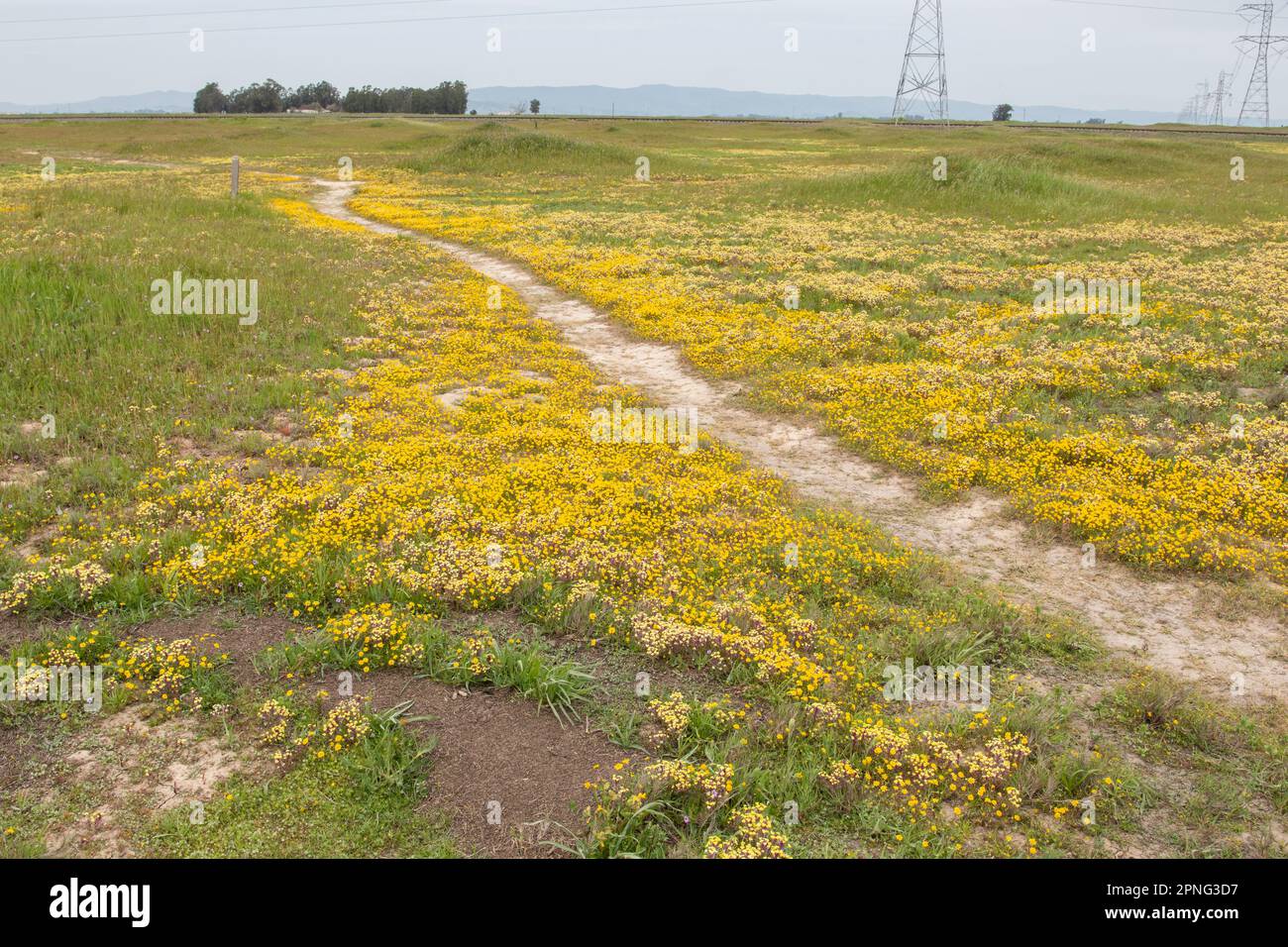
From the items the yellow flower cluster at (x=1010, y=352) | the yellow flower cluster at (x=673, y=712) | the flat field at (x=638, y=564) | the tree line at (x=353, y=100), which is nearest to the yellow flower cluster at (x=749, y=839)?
the flat field at (x=638, y=564)

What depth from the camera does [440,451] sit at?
13.6 metres

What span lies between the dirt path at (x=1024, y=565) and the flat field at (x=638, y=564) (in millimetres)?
69

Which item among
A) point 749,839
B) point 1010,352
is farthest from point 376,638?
point 1010,352

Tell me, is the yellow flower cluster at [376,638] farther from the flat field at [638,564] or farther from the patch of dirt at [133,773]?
the patch of dirt at [133,773]

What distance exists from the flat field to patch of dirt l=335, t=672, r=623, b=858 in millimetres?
39

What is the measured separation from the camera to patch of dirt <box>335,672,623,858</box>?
626cm

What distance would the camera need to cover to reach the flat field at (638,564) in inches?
260

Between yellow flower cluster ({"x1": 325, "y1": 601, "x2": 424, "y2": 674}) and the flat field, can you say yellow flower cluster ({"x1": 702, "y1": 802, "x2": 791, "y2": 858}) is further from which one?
yellow flower cluster ({"x1": 325, "y1": 601, "x2": 424, "y2": 674})

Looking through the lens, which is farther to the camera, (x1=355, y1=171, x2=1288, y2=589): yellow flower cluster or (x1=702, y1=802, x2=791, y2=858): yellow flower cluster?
(x1=355, y1=171, x2=1288, y2=589): yellow flower cluster

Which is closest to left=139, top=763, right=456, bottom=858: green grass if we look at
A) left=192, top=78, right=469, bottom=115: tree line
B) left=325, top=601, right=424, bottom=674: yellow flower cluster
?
left=325, top=601, right=424, bottom=674: yellow flower cluster

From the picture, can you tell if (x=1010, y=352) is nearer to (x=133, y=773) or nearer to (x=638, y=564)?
(x=638, y=564)

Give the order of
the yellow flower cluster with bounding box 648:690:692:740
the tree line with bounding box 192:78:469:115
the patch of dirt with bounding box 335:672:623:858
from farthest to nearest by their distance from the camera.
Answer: the tree line with bounding box 192:78:469:115 < the yellow flower cluster with bounding box 648:690:692:740 < the patch of dirt with bounding box 335:672:623:858

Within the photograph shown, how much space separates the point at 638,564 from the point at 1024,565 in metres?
5.28
